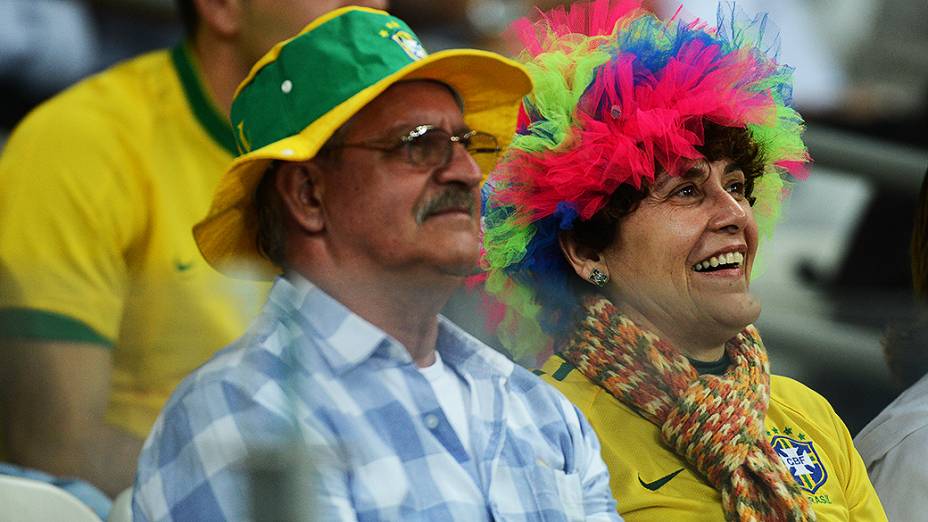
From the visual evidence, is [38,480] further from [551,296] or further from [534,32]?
[534,32]

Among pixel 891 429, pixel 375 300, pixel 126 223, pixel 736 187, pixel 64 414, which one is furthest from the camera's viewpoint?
pixel 126 223

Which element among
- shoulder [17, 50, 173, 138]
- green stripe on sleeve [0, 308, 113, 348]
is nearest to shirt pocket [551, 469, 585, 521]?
green stripe on sleeve [0, 308, 113, 348]

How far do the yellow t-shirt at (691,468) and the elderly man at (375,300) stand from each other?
0.31 feet

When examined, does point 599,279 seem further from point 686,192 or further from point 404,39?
point 404,39

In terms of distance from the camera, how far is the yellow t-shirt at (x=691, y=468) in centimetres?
242

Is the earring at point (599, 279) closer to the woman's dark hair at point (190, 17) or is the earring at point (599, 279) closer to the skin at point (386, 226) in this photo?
the skin at point (386, 226)

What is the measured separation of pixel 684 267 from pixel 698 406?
9.1 inches

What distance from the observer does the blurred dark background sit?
2.63 metres

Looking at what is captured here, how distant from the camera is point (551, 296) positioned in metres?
2.58

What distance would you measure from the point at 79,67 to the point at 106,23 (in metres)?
0.19

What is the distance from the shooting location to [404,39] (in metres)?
2.39

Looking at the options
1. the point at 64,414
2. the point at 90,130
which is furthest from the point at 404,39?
the point at 90,130

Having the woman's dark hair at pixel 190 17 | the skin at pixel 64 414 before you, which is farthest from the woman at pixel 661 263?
the woman's dark hair at pixel 190 17

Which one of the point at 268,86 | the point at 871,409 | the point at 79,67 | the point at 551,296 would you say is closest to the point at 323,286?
the point at 268,86
